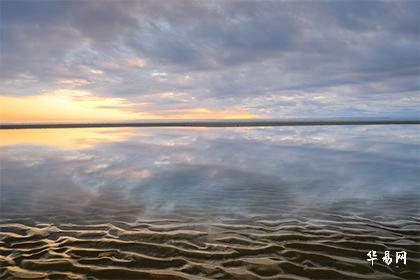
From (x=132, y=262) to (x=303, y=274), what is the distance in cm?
304

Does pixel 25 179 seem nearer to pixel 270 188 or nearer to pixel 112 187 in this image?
pixel 112 187

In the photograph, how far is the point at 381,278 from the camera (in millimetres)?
5184

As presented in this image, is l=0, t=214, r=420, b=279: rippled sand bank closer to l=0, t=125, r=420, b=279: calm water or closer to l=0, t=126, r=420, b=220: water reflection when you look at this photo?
l=0, t=125, r=420, b=279: calm water

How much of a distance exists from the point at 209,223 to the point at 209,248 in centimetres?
131

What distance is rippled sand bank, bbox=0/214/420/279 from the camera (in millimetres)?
5363

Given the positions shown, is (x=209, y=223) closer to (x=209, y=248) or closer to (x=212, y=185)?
(x=209, y=248)

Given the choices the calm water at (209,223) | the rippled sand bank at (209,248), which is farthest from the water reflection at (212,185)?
the rippled sand bank at (209,248)

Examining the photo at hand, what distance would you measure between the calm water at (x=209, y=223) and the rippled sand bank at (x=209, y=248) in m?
0.02

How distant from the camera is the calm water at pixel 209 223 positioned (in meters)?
5.52

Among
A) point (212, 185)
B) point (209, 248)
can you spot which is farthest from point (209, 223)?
point (212, 185)

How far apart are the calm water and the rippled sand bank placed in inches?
0.8

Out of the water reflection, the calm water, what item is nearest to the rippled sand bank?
the calm water

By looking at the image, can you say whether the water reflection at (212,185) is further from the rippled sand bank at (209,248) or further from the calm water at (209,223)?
the rippled sand bank at (209,248)

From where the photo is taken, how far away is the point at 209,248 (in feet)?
20.3
